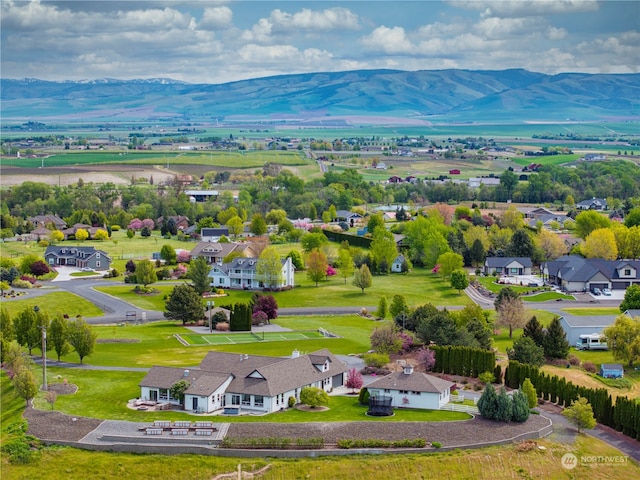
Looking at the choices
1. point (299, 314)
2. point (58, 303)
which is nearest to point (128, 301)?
point (58, 303)

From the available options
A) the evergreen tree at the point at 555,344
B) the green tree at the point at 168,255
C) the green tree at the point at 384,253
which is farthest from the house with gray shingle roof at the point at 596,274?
the green tree at the point at 168,255

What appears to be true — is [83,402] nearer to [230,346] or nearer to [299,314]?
[230,346]

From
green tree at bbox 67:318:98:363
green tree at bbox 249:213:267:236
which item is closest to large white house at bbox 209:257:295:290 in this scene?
green tree at bbox 67:318:98:363

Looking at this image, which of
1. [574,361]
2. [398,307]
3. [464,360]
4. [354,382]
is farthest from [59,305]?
[574,361]

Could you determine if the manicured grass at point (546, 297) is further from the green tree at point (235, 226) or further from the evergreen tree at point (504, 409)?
the green tree at point (235, 226)

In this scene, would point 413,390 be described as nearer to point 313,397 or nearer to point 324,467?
point 313,397

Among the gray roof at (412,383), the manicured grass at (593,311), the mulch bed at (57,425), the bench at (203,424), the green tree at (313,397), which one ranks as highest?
the gray roof at (412,383)
